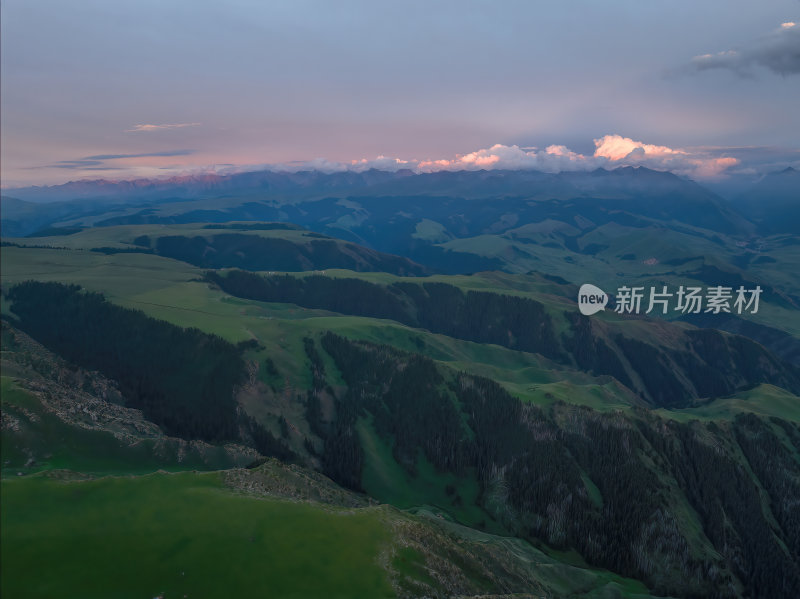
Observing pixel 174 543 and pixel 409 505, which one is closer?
pixel 174 543

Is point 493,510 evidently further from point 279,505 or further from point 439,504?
point 279,505

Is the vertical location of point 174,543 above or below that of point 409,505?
above

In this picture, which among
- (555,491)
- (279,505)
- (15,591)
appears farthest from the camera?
(555,491)

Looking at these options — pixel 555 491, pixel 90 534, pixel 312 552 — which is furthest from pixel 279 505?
pixel 555 491

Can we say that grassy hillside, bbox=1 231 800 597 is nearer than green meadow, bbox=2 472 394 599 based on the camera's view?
No

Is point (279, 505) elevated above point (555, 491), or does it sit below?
above

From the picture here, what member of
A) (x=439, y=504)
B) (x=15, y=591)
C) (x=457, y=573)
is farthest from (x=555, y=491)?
(x=15, y=591)

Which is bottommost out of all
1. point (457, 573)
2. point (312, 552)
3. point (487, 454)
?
point (487, 454)

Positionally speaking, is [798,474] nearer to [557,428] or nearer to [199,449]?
[557,428]

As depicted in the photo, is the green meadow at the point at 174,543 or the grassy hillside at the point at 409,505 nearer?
the green meadow at the point at 174,543

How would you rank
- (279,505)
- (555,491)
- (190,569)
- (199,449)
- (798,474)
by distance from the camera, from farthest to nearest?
(798,474) → (555,491) → (199,449) → (279,505) → (190,569)

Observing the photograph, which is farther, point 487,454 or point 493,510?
point 487,454
